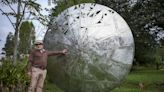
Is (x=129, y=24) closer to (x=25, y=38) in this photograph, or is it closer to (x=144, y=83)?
(x=144, y=83)

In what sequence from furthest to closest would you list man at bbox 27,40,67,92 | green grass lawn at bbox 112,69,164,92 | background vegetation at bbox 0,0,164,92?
green grass lawn at bbox 112,69,164,92
background vegetation at bbox 0,0,164,92
man at bbox 27,40,67,92

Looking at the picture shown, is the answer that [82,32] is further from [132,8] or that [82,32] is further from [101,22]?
[132,8]

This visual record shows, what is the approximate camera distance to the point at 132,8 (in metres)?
27.7

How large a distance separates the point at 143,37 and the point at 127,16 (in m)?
1.68

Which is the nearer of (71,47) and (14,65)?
(71,47)

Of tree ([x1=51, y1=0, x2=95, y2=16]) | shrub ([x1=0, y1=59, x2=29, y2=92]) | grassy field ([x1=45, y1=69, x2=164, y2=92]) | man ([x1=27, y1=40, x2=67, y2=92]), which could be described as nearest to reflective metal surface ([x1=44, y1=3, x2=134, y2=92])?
man ([x1=27, y1=40, x2=67, y2=92])

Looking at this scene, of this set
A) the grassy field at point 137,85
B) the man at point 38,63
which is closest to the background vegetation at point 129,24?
the grassy field at point 137,85

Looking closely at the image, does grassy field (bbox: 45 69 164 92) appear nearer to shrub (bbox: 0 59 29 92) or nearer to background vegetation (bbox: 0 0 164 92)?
background vegetation (bbox: 0 0 164 92)

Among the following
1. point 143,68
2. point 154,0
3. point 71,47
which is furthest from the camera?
point 143,68

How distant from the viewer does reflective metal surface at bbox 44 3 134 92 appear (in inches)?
425

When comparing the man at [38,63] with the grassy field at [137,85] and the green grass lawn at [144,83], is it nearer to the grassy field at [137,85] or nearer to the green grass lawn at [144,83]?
the grassy field at [137,85]

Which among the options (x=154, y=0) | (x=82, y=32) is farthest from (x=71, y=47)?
(x=154, y=0)

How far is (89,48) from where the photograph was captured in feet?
35.2

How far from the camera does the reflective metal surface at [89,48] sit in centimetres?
1079
